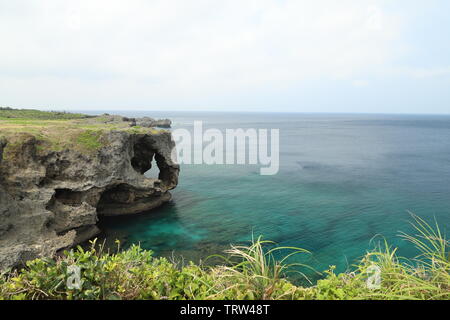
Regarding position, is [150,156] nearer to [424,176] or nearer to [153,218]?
[153,218]

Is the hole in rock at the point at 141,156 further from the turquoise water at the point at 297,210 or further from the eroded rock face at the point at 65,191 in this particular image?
the turquoise water at the point at 297,210

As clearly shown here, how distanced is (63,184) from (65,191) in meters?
1.05

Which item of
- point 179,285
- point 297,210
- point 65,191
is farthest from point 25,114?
point 179,285

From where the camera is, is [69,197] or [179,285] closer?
[179,285]

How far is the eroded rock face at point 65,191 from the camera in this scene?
51.4 ft

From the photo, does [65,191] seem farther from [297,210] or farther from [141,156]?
[297,210]

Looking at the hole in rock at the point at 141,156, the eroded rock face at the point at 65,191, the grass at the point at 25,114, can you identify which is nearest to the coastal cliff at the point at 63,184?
the eroded rock face at the point at 65,191

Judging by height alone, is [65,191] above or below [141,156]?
below

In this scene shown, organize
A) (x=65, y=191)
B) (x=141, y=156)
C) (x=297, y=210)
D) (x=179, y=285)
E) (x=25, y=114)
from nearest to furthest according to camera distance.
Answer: (x=179, y=285) < (x=65, y=191) < (x=297, y=210) < (x=141, y=156) < (x=25, y=114)

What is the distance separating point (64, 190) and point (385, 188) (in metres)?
36.1

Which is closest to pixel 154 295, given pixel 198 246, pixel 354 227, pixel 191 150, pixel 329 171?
pixel 198 246

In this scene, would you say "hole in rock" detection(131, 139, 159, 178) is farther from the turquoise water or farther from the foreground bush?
the foreground bush

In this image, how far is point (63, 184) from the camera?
19.5m
